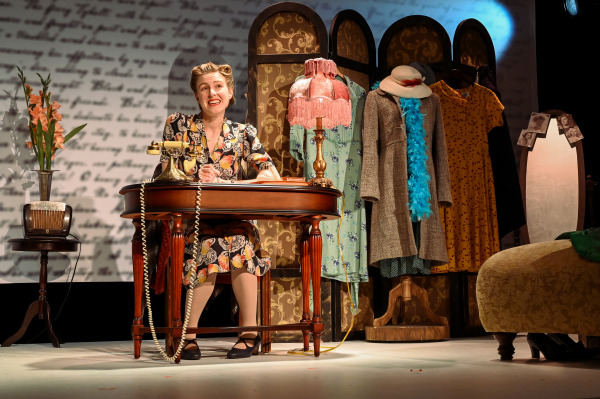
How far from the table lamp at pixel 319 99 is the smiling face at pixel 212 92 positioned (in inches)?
23.4

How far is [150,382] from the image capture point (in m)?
2.76

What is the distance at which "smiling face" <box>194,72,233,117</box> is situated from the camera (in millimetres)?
3973

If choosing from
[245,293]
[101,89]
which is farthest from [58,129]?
[245,293]

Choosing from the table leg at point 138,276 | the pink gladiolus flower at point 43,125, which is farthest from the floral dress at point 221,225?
the pink gladiolus flower at point 43,125

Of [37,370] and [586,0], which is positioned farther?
[586,0]

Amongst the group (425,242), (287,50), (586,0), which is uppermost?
(586,0)

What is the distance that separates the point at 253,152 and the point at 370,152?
1.15m

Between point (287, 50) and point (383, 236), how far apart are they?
1.41 meters

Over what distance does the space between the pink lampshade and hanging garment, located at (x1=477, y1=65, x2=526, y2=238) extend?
1.46m

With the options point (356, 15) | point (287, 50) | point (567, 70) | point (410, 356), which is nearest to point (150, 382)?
point (410, 356)

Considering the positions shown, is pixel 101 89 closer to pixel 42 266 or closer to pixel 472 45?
pixel 42 266

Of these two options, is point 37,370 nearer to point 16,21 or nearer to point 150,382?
point 150,382

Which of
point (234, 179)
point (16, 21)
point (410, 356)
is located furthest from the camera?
point (16, 21)

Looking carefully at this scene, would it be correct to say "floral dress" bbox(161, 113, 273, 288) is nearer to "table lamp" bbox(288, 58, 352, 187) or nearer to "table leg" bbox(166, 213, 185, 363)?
"table leg" bbox(166, 213, 185, 363)
